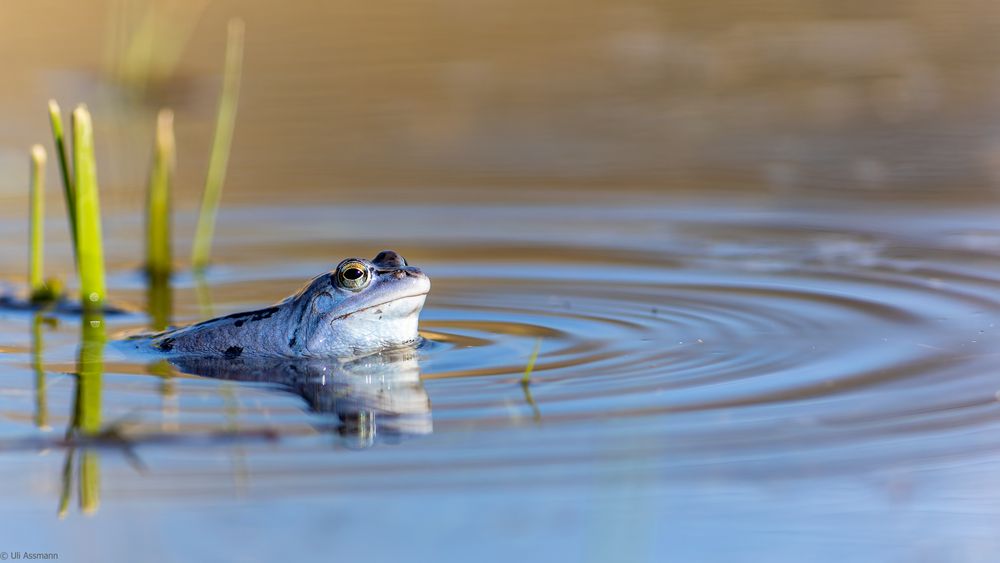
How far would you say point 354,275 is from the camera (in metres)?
6.88

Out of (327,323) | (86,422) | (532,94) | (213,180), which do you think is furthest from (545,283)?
(532,94)

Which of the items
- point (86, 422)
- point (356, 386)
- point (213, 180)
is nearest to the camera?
point (86, 422)

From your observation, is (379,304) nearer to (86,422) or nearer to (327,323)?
(327,323)

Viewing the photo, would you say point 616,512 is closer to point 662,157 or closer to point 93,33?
point 662,157

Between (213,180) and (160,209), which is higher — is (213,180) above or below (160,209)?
above

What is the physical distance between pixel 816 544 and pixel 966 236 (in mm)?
5679

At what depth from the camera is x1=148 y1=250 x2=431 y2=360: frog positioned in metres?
6.87

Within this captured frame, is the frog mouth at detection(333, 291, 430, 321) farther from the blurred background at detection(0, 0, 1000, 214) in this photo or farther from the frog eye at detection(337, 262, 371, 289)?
the blurred background at detection(0, 0, 1000, 214)

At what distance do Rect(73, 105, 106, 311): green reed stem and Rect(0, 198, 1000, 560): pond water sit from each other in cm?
37

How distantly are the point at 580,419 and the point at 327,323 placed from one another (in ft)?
→ 6.89

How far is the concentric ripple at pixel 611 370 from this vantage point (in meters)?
4.92

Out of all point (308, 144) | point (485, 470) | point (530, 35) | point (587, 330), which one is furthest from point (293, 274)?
point (530, 35)

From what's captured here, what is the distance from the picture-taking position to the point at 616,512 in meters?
4.28

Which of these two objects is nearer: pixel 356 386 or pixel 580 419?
pixel 580 419
